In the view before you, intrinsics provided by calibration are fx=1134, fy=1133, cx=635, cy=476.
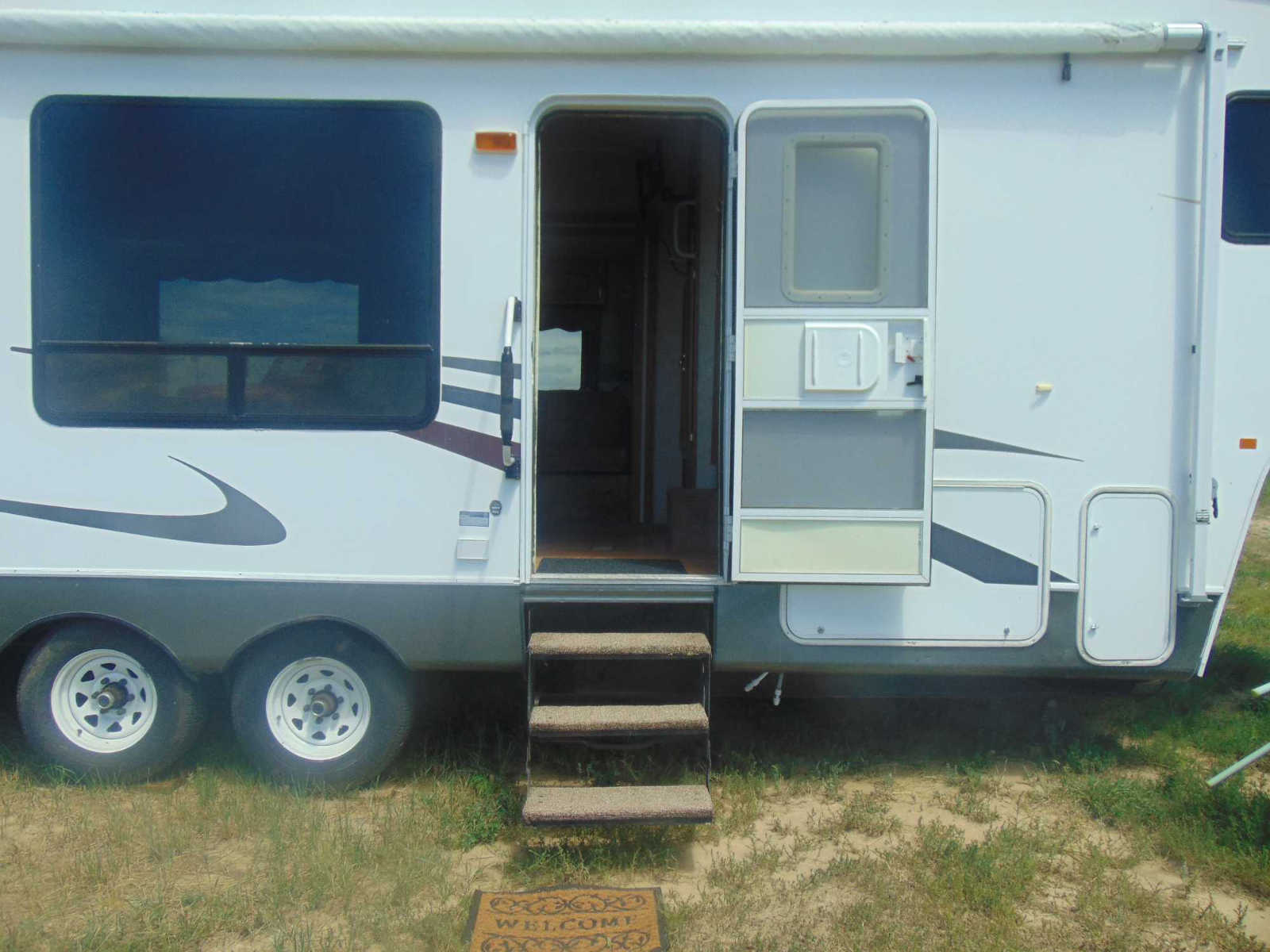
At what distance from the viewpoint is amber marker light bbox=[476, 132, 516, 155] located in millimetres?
3959

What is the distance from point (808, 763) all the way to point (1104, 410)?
1726mm

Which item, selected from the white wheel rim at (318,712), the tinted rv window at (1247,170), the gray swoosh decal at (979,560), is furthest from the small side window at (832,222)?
the white wheel rim at (318,712)

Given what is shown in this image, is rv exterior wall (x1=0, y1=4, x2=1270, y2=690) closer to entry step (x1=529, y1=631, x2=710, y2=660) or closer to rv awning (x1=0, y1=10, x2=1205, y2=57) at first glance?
rv awning (x1=0, y1=10, x2=1205, y2=57)

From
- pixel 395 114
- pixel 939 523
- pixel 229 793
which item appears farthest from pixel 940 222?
pixel 229 793

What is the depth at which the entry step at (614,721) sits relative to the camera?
12.4ft

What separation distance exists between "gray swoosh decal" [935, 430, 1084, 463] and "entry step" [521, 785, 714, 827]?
1457 mm

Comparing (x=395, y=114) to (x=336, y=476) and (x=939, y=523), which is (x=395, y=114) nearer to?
(x=336, y=476)

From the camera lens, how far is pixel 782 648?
4035 mm

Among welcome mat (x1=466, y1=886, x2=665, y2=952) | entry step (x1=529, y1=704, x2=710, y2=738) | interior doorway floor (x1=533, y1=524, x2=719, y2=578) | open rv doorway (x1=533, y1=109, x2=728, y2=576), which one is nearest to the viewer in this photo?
welcome mat (x1=466, y1=886, x2=665, y2=952)

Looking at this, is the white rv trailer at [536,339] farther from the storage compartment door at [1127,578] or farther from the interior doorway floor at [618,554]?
the interior doorway floor at [618,554]

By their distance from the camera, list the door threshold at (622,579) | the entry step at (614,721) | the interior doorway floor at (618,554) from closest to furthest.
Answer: the entry step at (614,721), the door threshold at (622,579), the interior doorway floor at (618,554)

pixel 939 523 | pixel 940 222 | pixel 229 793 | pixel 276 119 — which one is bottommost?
pixel 229 793

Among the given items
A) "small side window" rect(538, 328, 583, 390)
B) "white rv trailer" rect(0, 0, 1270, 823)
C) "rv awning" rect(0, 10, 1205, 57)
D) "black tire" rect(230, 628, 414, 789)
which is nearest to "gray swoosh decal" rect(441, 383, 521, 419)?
"white rv trailer" rect(0, 0, 1270, 823)

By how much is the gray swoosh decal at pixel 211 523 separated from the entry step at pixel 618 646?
101cm
